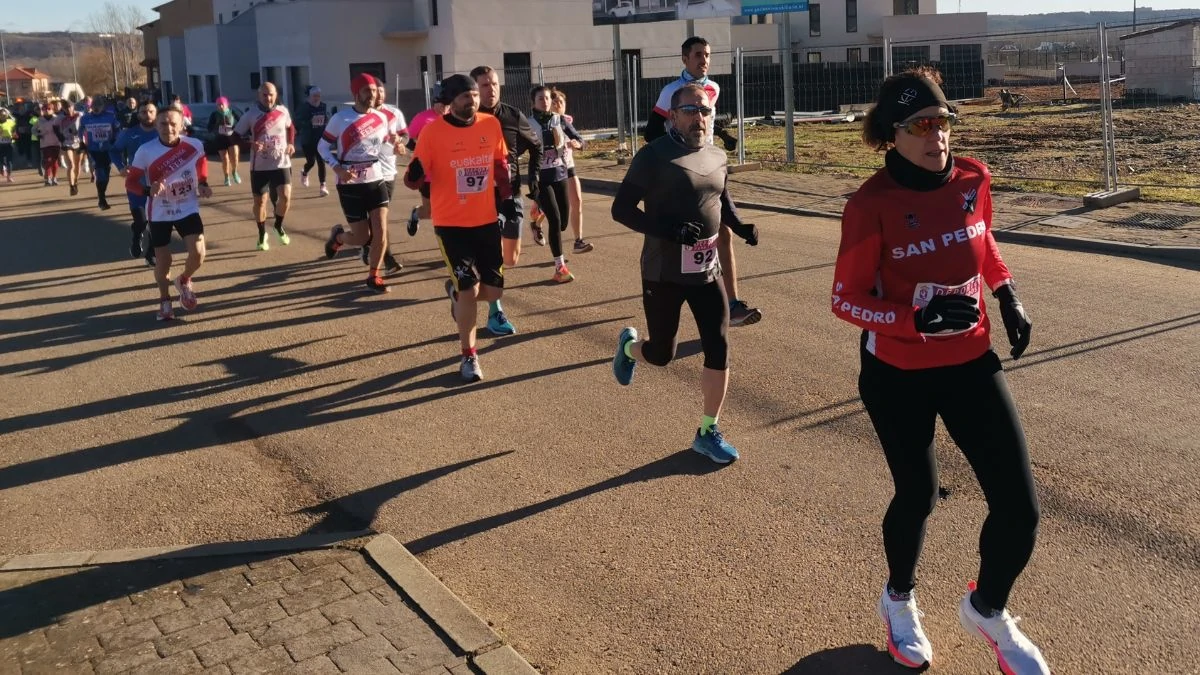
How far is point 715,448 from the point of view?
613 cm

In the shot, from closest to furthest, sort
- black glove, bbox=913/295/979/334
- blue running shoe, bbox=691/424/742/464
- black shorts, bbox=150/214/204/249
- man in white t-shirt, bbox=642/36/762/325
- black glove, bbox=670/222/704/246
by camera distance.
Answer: black glove, bbox=913/295/979/334 < black glove, bbox=670/222/704/246 < blue running shoe, bbox=691/424/742/464 < man in white t-shirt, bbox=642/36/762/325 < black shorts, bbox=150/214/204/249

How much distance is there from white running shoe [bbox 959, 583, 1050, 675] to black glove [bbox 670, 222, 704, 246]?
231 centimetres

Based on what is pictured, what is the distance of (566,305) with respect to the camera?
1027 cm

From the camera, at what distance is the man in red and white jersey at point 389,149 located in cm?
1126

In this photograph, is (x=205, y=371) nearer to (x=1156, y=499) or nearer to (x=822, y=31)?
(x=1156, y=499)

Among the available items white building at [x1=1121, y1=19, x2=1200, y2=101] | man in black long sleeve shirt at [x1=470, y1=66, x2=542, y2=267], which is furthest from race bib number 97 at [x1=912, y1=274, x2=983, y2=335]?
white building at [x1=1121, y1=19, x2=1200, y2=101]

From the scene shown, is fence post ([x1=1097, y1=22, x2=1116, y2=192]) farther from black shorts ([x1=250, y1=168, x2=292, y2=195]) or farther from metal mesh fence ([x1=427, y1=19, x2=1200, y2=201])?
black shorts ([x1=250, y1=168, x2=292, y2=195])

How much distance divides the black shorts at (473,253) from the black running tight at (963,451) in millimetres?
4208

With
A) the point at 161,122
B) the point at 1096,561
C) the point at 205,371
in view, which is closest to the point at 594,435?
the point at 1096,561

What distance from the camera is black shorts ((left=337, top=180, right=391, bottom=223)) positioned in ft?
36.3

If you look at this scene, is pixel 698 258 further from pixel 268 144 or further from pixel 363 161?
pixel 268 144

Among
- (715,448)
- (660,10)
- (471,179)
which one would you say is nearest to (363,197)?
(471,179)

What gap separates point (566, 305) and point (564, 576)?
553cm

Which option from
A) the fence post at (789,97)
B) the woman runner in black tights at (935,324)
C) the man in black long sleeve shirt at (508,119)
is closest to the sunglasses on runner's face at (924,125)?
the woman runner in black tights at (935,324)
